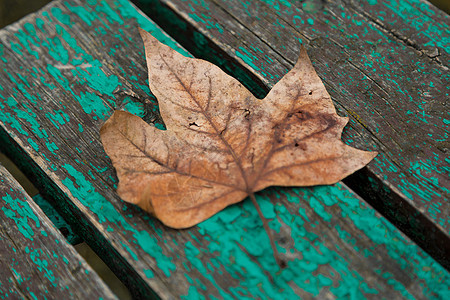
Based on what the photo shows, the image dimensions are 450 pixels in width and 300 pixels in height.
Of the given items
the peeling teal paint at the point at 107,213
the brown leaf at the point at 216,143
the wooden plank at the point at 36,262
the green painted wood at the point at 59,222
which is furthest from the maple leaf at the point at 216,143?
the green painted wood at the point at 59,222

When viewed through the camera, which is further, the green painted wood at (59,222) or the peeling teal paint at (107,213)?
the green painted wood at (59,222)

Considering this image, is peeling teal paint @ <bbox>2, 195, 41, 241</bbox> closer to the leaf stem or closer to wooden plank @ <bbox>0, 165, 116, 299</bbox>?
wooden plank @ <bbox>0, 165, 116, 299</bbox>

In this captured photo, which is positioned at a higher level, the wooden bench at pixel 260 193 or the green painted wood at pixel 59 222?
the wooden bench at pixel 260 193

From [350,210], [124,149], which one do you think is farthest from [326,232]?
[124,149]

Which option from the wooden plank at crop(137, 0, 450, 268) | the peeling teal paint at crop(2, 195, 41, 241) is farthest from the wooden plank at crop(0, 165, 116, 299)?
the wooden plank at crop(137, 0, 450, 268)

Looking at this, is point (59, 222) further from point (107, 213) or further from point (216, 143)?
point (216, 143)

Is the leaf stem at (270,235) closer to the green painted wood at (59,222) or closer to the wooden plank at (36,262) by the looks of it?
the wooden plank at (36,262)
